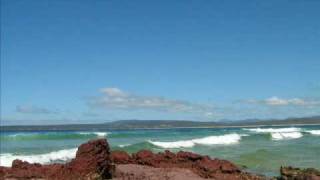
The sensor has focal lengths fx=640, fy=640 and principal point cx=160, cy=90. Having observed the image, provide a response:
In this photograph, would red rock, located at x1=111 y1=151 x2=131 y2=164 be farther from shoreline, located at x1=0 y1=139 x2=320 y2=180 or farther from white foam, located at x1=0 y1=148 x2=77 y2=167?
white foam, located at x1=0 y1=148 x2=77 y2=167

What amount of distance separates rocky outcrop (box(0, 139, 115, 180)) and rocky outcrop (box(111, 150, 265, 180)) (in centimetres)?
274

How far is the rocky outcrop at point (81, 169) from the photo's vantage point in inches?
575

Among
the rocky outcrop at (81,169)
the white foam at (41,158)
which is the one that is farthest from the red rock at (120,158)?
the white foam at (41,158)

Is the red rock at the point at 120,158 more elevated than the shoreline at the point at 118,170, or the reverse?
the red rock at the point at 120,158

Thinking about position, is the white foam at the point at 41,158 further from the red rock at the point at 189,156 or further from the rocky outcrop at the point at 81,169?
the rocky outcrop at the point at 81,169

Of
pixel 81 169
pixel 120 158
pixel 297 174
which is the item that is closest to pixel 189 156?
pixel 120 158

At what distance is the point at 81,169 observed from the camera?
14766 millimetres

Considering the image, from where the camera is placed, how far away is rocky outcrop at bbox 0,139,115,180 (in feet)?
47.9

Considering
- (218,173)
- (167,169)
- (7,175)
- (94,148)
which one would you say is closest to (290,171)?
(218,173)

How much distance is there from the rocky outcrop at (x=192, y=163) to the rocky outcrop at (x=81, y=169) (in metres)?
2.74

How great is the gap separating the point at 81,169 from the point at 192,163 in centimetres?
392

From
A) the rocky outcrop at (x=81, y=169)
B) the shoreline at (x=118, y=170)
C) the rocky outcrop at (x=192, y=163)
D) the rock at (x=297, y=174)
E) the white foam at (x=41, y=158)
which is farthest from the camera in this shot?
the white foam at (x=41, y=158)

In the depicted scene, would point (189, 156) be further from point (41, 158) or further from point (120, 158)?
point (41, 158)

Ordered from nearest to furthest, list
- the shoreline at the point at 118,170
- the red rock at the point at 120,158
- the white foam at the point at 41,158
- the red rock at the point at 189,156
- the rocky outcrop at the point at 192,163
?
the shoreline at the point at 118,170 < the rocky outcrop at the point at 192,163 < the red rock at the point at 189,156 < the red rock at the point at 120,158 < the white foam at the point at 41,158
